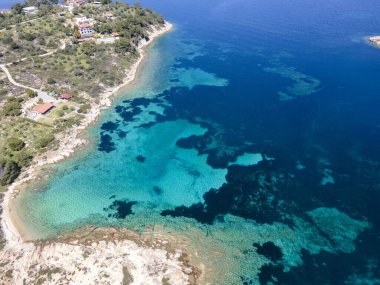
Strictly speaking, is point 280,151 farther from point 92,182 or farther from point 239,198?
point 92,182

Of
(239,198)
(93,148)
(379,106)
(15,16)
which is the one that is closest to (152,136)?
(93,148)

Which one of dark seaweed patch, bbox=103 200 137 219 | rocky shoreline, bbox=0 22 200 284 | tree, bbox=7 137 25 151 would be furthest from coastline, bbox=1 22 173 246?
dark seaweed patch, bbox=103 200 137 219

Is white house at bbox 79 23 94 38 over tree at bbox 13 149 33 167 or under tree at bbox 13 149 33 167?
over

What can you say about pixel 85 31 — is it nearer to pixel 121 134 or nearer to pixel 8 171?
pixel 121 134

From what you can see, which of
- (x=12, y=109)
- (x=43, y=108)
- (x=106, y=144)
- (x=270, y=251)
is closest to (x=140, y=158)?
(x=106, y=144)

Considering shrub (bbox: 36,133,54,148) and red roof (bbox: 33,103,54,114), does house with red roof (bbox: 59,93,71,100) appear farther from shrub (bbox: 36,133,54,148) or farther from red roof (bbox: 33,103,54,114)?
shrub (bbox: 36,133,54,148)

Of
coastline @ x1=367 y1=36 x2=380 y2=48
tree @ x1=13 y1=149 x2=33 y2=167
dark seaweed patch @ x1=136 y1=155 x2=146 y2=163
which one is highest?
coastline @ x1=367 y1=36 x2=380 y2=48
